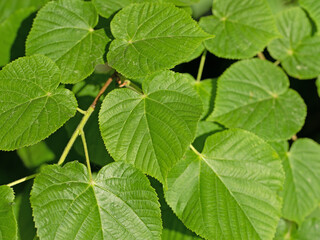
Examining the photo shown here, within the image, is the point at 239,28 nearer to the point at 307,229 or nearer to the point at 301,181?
the point at 301,181

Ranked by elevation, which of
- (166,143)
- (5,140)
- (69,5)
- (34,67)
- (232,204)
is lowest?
(232,204)

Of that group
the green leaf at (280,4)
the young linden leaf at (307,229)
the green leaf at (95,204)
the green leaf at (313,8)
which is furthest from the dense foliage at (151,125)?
the green leaf at (280,4)

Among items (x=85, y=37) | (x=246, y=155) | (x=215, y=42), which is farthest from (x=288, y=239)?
(x=85, y=37)

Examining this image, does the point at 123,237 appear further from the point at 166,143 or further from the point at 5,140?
the point at 5,140

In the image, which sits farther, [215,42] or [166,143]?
[215,42]

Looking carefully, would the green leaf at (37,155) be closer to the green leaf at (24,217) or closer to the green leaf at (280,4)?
the green leaf at (24,217)

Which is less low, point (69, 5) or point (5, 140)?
point (69, 5)

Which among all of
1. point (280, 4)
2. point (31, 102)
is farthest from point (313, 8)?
point (31, 102)

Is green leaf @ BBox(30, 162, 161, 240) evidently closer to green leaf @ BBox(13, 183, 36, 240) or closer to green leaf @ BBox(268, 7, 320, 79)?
green leaf @ BBox(13, 183, 36, 240)
